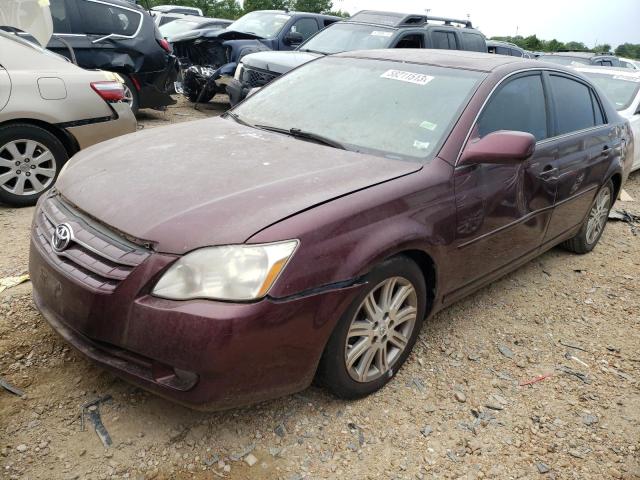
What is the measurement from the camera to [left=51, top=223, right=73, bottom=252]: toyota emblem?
2.28m

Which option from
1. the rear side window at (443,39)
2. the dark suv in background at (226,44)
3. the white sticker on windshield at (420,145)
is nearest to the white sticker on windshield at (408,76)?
the white sticker on windshield at (420,145)

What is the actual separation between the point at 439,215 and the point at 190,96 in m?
8.92

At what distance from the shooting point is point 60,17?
6867 millimetres

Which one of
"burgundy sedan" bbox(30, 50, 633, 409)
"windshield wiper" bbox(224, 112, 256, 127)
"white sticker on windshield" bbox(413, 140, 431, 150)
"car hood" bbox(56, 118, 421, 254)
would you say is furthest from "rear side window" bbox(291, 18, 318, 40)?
A: "white sticker on windshield" bbox(413, 140, 431, 150)

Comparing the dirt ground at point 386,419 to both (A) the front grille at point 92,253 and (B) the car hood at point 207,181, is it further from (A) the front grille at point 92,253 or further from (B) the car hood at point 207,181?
(B) the car hood at point 207,181

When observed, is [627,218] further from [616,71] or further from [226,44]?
[226,44]

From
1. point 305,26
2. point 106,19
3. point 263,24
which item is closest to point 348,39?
point 305,26

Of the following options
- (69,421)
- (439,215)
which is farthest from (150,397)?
(439,215)

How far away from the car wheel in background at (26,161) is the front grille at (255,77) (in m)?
4.12

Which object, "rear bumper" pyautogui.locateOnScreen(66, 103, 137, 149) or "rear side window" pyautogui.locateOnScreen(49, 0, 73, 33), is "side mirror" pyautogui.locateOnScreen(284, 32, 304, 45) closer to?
"rear side window" pyautogui.locateOnScreen(49, 0, 73, 33)

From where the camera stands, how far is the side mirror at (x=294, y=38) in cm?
981

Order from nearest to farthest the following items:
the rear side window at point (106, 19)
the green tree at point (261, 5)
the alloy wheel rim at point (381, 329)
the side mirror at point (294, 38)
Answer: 1. the alloy wheel rim at point (381, 329)
2. the rear side window at point (106, 19)
3. the side mirror at point (294, 38)
4. the green tree at point (261, 5)

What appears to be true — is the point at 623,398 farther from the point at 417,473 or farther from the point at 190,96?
the point at 190,96

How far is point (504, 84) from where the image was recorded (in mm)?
3244
